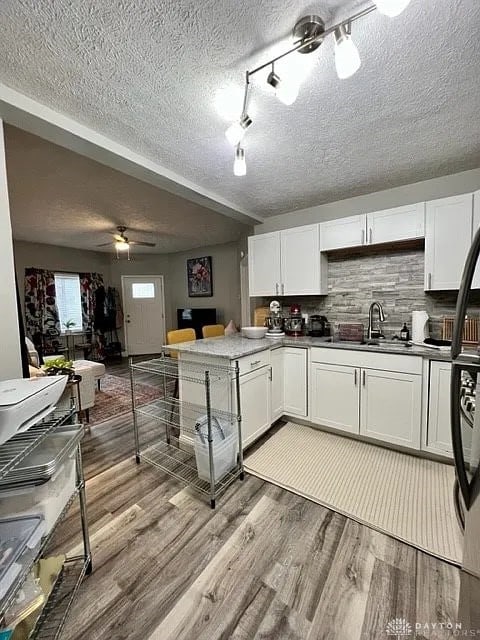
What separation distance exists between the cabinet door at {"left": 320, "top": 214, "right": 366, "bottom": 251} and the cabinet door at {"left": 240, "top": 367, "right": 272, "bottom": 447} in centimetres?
143

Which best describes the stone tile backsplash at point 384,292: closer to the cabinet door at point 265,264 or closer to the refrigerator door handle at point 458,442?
the cabinet door at point 265,264

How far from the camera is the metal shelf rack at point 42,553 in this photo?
861 millimetres

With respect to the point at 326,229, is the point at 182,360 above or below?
below

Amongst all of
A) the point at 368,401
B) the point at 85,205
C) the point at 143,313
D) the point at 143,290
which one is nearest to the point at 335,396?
the point at 368,401

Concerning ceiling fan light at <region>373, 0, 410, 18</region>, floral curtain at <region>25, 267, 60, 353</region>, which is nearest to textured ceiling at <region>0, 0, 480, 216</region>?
ceiling fan light at <region>373, 0, 410, 18</region>

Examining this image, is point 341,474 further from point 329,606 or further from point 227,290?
point 227,290

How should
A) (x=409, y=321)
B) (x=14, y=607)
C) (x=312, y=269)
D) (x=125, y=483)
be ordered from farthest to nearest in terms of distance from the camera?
(x=312, y=269)
(x=409, y=321)
(x=125, y=483)
(x=14, y=607)

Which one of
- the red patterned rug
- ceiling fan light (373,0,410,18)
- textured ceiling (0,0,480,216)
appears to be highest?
textured ceiling (0,0,480,216)

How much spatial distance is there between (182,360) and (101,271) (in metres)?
4.94

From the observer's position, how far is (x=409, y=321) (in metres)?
2.64

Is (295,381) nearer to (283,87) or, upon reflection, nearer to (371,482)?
(371,482)

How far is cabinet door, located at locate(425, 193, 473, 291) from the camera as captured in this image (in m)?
2.12

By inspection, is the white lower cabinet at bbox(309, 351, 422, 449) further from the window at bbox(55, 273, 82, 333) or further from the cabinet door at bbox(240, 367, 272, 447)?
the window at bbox(55, 273, 82, 333)

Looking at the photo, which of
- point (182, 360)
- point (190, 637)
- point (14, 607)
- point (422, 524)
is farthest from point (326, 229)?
point (14, 607)
